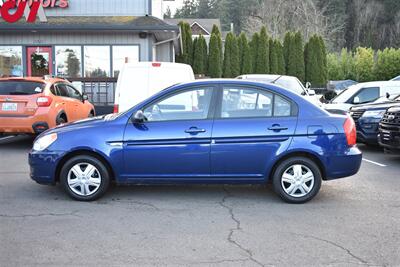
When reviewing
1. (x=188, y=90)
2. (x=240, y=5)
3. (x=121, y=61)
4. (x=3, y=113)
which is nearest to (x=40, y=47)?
(x=121, y=61)

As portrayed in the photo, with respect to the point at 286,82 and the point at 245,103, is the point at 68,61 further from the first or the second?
the point at 245,103

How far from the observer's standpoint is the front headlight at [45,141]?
6.46 m

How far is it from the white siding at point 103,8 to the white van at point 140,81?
30.4ft

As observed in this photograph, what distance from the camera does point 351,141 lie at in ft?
21.1

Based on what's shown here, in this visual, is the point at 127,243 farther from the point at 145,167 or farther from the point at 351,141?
the point at 351,141

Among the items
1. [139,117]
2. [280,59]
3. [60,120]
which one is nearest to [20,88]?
[60,120]

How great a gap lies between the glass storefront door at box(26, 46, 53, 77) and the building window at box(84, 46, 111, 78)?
4.41 feet

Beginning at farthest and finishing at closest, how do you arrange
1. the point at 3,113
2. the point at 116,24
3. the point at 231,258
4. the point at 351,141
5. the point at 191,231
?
1. the point at 116,24
2. the point at 3,113
3. the point at 351,141
4. the point at 191,231
5. the point at 231,258

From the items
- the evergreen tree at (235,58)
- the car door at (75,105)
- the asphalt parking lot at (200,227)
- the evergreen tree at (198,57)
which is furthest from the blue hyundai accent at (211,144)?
the evergreen tree at (235,58)

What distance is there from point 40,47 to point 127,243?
48.5 feet

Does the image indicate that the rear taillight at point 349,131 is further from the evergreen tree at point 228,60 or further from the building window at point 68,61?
the evergreen tree at point 228,60

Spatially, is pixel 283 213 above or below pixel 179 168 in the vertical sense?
below

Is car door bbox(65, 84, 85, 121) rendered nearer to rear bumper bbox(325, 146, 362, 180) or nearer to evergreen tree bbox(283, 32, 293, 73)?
rear bumper bbox(325, 146, 362, 180)

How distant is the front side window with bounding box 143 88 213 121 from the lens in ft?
20.9
